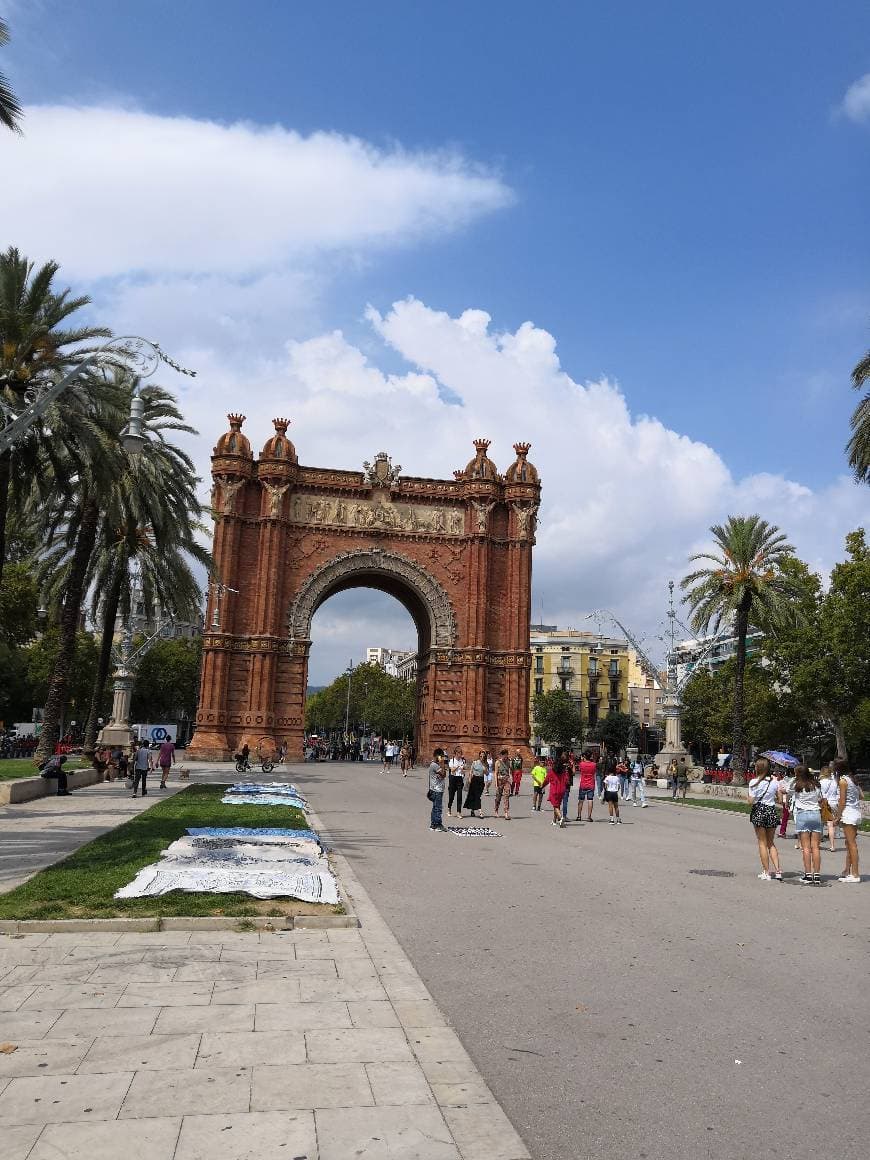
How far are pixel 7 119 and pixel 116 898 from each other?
424 inches

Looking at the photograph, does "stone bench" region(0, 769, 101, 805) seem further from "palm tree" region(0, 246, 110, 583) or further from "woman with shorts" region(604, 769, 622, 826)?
"woman with shorts" region(604, 769, 622, 826)

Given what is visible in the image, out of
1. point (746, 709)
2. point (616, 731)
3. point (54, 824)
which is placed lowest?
point (54, 824)

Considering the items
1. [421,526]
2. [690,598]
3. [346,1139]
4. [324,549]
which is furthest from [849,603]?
[346,1139]

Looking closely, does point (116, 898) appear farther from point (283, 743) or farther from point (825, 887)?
point (283, 743)

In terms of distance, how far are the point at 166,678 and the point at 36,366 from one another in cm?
6310

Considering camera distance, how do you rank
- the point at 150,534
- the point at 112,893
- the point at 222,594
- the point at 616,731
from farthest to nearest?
the point at 616,731 < the point at 222,594 < the point at 150,534 < the point at 112,893

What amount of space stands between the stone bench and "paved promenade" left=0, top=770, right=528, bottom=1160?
13.4 metres

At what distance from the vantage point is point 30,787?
2147 cm

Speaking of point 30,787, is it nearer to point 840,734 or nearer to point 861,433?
point 861,433

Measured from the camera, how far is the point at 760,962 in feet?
26.5

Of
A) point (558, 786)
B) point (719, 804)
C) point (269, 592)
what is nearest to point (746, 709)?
point (719, 804)

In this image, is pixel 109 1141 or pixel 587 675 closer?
pixel 109 1141

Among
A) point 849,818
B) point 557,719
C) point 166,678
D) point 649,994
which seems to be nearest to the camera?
point 649,994

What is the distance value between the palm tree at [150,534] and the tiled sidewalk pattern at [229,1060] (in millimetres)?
18145
